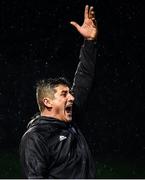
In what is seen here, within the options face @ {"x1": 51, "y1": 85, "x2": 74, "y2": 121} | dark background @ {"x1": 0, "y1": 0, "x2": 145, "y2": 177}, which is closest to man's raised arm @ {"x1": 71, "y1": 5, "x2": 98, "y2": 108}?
face @ {"x1": 51, "y1": 85, "x2": 74, "y2": 121}

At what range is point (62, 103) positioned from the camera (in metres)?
3.41

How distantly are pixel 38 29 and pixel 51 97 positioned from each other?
434 inches

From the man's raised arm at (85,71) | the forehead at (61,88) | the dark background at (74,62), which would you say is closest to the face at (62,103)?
the forehead at (61,88)

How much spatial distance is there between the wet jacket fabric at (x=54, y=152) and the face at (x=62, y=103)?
0.19ft

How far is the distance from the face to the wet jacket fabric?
58 millimetres

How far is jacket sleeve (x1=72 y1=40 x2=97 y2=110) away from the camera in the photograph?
3.80 m

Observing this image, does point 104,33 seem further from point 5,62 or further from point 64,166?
point 64,166

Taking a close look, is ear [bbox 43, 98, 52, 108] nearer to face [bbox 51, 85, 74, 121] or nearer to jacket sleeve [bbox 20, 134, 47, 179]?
face [bbox 51, 85, 74, 121]

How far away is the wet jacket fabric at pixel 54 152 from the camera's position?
3059 millimetres

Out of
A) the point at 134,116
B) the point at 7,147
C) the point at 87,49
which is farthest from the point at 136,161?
the point at 87,49

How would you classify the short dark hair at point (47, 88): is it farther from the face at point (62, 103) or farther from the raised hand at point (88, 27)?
the raised hand at point (88, 27)

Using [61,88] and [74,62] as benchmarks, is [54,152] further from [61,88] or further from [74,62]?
[74,62]

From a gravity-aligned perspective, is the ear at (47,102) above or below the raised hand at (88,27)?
below

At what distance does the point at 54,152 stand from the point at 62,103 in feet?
1.31
